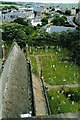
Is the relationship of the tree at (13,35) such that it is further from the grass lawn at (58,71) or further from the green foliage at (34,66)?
the grass lawn at (58,71)

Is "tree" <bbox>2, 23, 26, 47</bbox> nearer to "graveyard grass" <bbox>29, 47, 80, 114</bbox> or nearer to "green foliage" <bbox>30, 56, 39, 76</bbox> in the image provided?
"graveyard grass" <bbox>29, 47, 80, 114</bbox>

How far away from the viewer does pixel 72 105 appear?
2423 cm

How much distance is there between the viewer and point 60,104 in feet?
79.7

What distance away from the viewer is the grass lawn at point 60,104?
75.2ft

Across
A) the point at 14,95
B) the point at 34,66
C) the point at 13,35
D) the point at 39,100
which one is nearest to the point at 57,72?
the point at 34,66

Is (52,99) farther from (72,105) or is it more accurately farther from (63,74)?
(63,74)

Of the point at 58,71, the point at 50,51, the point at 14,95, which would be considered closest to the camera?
the point at 14,95

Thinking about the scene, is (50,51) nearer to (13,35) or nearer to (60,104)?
(13,35)

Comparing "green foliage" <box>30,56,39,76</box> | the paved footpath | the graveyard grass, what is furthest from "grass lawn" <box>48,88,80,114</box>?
"green foliage" <box>30,56,39,76</box>

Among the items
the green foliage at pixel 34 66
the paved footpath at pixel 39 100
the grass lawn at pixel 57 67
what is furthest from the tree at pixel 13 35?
the paved footpath at pixel 39 100

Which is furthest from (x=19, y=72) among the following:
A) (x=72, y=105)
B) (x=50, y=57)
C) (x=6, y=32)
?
(x=6, y=32)

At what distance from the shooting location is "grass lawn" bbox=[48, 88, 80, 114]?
22.9 m

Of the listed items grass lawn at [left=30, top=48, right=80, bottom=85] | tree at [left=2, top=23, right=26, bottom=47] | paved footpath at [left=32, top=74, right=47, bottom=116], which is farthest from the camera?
tree at [left=2, top=23, right=26, bottom=47]

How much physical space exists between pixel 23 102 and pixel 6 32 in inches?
1775
